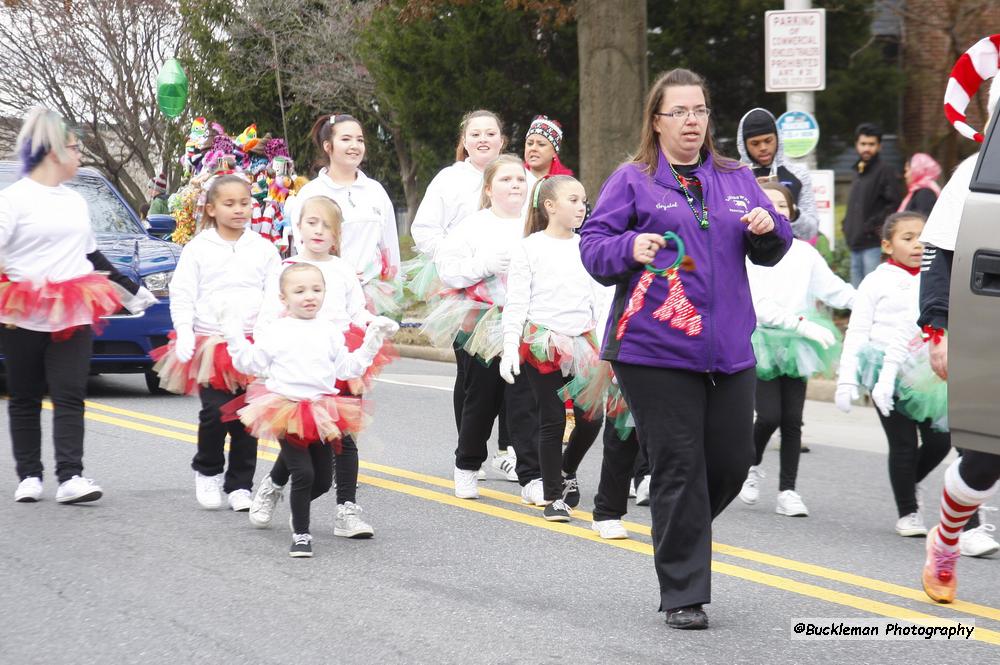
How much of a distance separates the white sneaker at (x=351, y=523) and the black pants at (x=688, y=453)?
2025mm

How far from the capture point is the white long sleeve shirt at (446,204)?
8.27 m

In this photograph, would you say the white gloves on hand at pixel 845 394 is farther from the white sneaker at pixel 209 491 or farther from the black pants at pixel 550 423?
the white sneaker at pixel 209 491

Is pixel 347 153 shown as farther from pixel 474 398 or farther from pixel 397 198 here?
pixel 397 198

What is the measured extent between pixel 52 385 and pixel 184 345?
92cm

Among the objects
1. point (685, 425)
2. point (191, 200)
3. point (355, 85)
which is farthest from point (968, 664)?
point (355, 85)

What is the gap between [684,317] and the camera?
4980mm

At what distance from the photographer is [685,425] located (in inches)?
196

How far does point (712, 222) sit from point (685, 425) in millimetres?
727

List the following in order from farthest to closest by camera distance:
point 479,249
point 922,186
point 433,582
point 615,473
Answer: point 922,186 → point 479,249 → point 615,473 → point 433,582

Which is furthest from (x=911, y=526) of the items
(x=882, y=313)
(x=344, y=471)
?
(x=344, y=471)

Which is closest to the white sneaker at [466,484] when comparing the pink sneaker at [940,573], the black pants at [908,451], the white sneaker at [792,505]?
the white sneaker at [792,505]

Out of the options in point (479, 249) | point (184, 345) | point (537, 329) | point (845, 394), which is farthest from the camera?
point (479, 249)

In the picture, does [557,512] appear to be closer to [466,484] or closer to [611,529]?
[611,529]

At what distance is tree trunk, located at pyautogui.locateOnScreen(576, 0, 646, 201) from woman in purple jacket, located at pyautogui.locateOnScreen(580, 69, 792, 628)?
10323 millimetres
